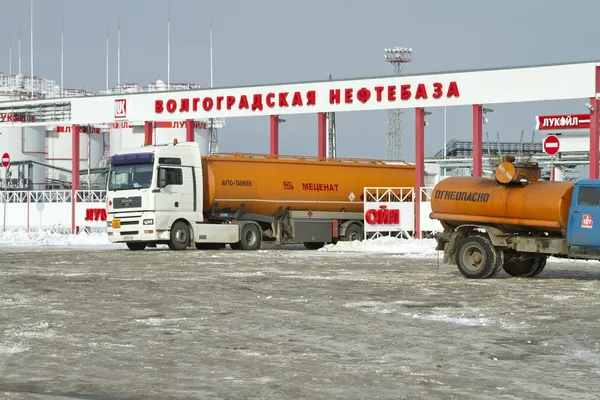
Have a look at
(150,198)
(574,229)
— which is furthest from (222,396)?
(150,198)

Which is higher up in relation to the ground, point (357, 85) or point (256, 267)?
point (357, 85)

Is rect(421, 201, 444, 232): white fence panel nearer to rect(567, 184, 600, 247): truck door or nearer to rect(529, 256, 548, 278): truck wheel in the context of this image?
rect(529, 256, 548, 278): truck wheel

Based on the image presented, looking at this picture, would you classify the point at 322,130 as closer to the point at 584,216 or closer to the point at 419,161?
the point at 419,161

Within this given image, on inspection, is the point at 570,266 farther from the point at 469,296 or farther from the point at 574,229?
the point at 469,296

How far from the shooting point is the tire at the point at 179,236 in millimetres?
35469

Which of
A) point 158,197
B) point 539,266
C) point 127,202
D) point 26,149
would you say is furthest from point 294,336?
point 26,149

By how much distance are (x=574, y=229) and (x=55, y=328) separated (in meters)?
11.9

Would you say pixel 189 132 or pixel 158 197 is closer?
pixel 158 197

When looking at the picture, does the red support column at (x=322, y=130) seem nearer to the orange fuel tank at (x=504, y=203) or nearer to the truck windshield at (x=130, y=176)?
the truck windshield at (x=130, y=176)

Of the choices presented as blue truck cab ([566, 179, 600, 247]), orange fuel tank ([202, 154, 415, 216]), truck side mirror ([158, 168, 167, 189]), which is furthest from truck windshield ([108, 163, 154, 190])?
blue truck cab ([566, 179, 600, 247])

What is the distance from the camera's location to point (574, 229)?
22250 mm

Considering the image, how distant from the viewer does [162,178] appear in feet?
114

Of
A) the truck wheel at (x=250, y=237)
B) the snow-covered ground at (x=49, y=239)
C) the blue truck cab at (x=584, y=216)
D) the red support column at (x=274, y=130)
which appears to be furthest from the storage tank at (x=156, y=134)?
the blue truck cab at (x=584, y=216)

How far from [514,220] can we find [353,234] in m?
17.0
